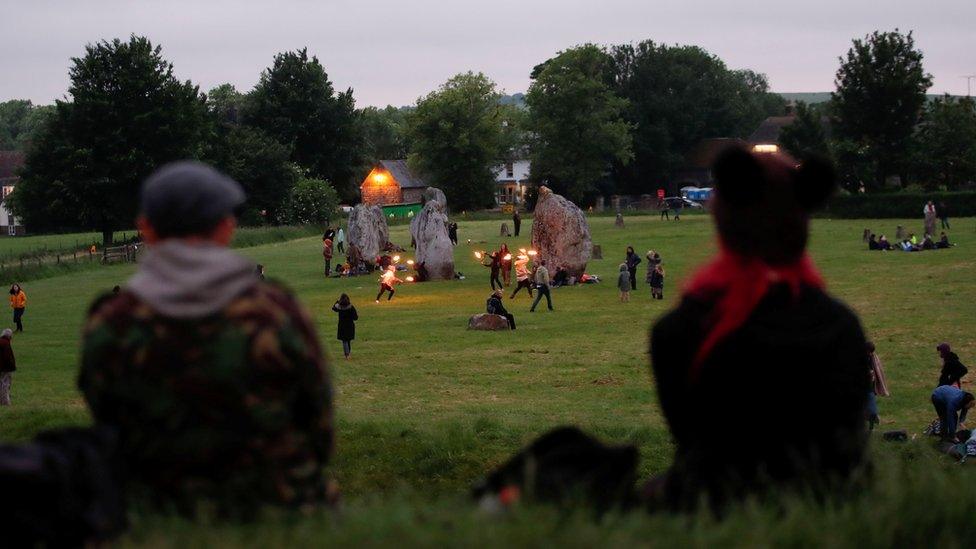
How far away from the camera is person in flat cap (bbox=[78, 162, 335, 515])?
13.0ft

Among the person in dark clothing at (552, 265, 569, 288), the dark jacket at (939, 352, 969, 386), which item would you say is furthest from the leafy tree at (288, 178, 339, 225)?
the dark jacket at (939, 352, 969, 386)

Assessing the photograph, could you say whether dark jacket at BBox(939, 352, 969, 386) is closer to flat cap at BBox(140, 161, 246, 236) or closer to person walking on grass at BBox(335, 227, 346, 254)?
flat cap at BBox(140, 161, 246, 236)

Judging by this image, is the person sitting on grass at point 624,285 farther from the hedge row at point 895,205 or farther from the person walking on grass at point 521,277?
the hedge row at point 895,205

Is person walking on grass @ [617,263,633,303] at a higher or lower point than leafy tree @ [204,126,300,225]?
lower

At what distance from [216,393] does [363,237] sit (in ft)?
164

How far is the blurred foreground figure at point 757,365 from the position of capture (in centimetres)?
432

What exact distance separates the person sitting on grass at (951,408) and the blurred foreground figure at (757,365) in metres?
14.9

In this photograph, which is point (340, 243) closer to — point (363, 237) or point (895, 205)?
point (363, 237)

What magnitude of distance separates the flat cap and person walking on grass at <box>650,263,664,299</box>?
3612 centimetres

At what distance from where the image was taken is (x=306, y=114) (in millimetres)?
113812

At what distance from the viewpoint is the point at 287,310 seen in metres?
4.04

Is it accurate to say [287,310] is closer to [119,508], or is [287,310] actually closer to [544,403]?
[119,508]

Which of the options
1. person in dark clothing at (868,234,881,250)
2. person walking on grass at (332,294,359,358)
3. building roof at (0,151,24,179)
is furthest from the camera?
building roof at (0,151,24,179)

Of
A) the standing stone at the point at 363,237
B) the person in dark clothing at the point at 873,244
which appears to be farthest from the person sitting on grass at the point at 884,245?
the standing stone at the point at 363,237
